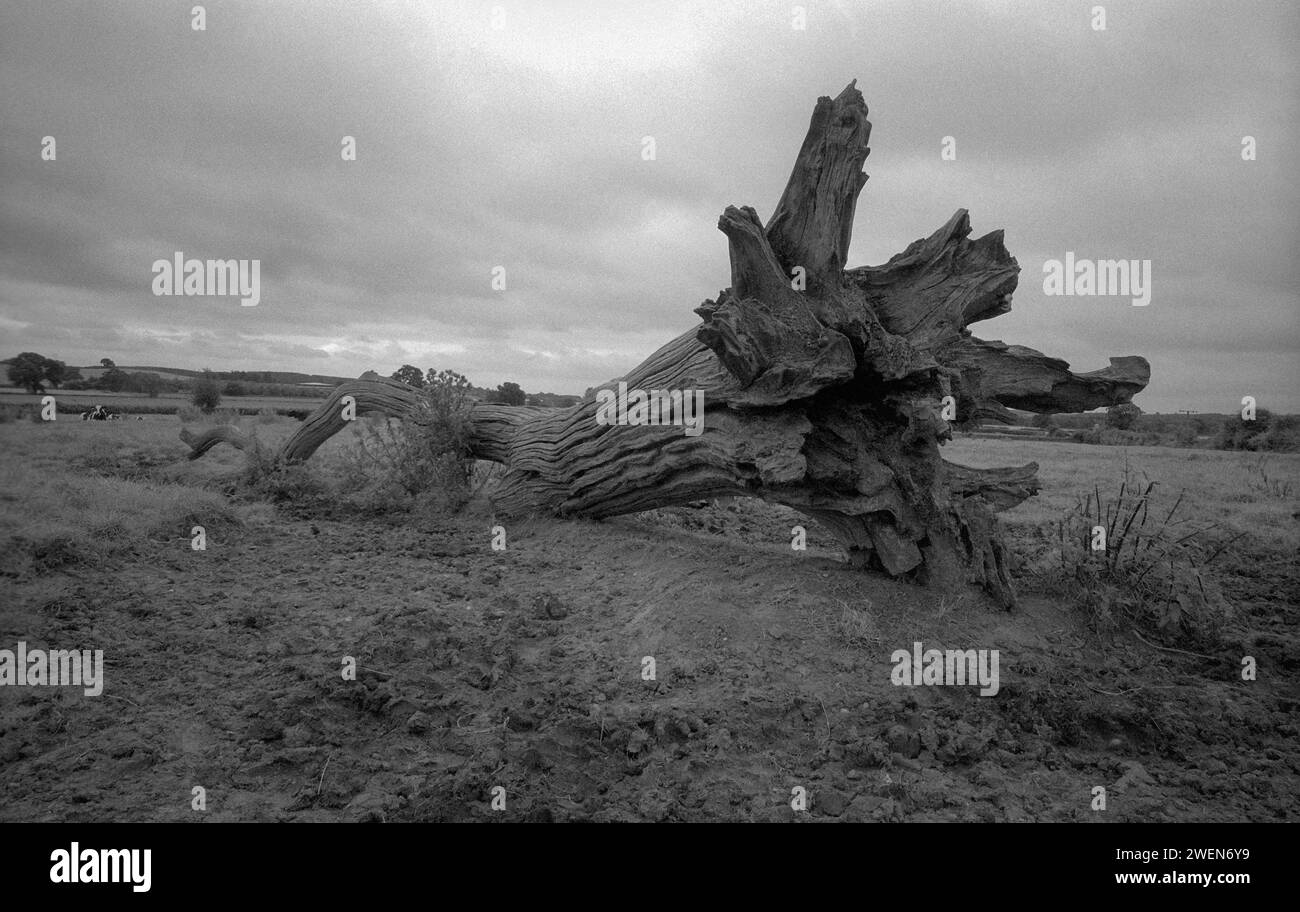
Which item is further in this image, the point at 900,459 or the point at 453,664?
the point at 900,459

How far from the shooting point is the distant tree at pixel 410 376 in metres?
11.0

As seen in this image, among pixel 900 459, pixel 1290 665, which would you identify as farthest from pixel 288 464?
pixel 1290 665

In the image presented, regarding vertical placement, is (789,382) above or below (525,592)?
above

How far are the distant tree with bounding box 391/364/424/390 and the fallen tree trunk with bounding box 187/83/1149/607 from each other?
512 cm

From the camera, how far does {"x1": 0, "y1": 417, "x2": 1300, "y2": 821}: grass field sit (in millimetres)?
3756

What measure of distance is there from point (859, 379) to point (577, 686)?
3.46m

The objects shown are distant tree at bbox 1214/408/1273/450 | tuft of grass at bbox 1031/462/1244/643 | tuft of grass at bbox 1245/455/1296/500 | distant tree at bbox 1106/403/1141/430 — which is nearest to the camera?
tuft of grass at bbox 1031/462/1244/643

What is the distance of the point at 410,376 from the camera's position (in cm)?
1119

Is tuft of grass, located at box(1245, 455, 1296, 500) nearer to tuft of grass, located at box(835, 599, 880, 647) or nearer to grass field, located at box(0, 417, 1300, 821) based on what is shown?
grass field, located at box(0, 417, 1300, 821)

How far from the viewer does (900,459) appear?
6312 millimetres

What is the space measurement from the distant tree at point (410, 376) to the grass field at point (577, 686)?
3.22 metres

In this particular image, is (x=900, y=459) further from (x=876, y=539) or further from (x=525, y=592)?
(x=525, y=592)

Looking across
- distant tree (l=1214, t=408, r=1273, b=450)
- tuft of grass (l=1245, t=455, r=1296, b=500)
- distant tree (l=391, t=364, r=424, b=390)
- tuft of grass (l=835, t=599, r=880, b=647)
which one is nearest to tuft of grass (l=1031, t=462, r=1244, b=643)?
tuft of grass (l=835, t=599, r=880, b=647)

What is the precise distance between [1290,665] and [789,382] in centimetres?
417
